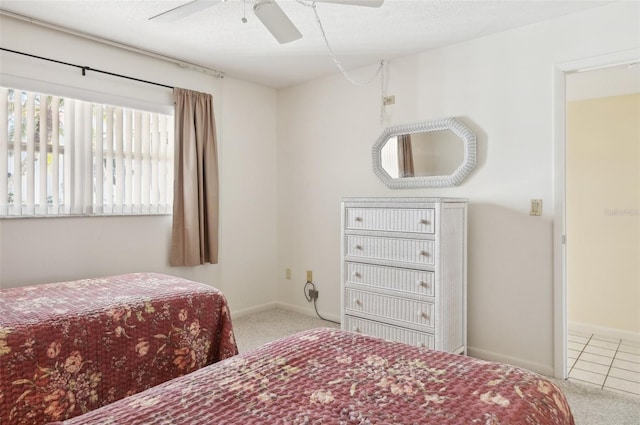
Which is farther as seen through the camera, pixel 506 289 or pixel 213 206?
pixel 213 206

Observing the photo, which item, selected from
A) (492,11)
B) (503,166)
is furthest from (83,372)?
(492,11)

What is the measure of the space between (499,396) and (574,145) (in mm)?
3517

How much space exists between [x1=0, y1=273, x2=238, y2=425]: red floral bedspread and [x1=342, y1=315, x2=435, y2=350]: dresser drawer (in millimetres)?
1098

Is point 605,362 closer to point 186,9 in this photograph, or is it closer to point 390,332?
point 390,332

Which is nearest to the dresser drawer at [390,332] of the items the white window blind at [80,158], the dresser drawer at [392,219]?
the dresser drawer at [392,219]

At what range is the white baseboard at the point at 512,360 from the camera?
268 cm

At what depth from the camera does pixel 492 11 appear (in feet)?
8.39

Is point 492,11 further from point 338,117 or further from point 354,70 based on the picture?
point 338,117

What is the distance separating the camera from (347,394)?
1021 mm

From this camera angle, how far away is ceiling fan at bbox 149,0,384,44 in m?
1.82

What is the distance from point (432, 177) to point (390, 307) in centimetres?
108

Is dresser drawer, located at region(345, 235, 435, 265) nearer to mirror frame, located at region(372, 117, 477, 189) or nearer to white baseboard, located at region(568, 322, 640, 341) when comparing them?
mirror frame, located at region(372, 117, 477, 189)

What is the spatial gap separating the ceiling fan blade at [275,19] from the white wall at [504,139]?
5.07ft

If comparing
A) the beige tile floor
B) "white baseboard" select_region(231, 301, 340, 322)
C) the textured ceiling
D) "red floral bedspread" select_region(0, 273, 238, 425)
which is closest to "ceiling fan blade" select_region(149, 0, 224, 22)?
the textured ceiling
